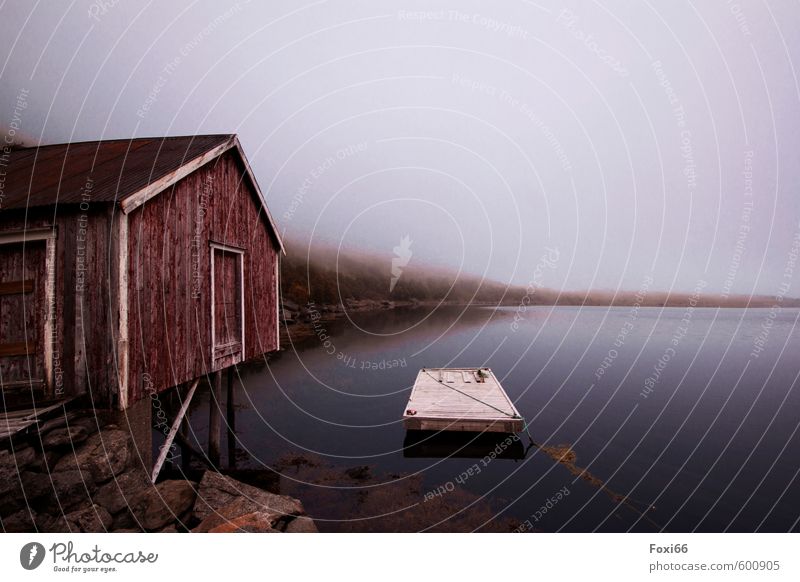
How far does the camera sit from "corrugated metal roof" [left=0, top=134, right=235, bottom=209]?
19.9 feet

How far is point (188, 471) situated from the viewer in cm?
1035

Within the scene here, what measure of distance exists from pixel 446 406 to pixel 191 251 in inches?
374

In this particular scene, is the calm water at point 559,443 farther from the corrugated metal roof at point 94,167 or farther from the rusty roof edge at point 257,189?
the corrugated metal roof at point 94,167

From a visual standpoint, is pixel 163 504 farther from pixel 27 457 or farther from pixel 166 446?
pixel 27 457

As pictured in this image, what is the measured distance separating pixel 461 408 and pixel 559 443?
511 cm

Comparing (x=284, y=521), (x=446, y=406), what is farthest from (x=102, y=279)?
(x=446, y=406)

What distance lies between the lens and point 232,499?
7277 mm

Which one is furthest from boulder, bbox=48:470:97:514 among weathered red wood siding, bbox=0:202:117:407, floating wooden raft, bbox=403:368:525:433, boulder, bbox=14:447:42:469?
floating wooden raft, bbox=403:368:525:433

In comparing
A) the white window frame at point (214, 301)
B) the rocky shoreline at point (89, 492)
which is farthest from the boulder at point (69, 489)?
the white window frame at point (214, 301)

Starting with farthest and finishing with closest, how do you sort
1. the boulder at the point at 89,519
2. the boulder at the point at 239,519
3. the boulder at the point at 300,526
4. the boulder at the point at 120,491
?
the boulder at the point at 300,526
the boulder at the point at 120,491
the boulder at the point at 239,519
the boulder at the point at 89,519

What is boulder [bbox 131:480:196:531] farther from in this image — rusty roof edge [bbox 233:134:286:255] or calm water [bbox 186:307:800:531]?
rusty roof edge [bbox 233:134:286:255]

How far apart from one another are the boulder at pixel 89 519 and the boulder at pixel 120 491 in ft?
0.37

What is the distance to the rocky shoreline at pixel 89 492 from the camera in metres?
5.22

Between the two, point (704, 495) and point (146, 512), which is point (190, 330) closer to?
point (146, 512)
